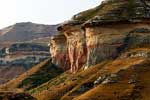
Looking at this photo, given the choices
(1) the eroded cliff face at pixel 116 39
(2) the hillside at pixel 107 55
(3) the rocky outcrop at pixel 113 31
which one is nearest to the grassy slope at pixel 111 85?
(2) the hillside at pixel 107 55

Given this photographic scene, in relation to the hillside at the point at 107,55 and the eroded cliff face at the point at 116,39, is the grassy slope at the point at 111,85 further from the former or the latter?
the eroded cliff face at the point at 116,39

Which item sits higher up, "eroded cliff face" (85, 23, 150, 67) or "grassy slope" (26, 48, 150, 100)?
"eroded cliff face" (85, 23, 150, 67)

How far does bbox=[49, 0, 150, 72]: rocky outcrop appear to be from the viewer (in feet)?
504

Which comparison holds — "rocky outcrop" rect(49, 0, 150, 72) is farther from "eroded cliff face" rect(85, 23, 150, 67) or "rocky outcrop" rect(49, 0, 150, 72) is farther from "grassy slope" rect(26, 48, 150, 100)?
"grassy slope" rect(26, 48, 150, 100)

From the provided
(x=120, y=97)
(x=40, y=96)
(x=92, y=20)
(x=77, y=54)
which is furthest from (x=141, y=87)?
(x=77, y=54)

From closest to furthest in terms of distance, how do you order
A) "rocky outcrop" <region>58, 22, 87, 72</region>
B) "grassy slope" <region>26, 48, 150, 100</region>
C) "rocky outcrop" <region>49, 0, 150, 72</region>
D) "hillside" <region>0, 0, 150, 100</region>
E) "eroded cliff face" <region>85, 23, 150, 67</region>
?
1. "grassy slope" <region>26, 48, 150, 100</region>
2. "hillside" <region>0, 0, 150, 100</region>
3. "eroded cliff face" <region>85, 23, 150, 67</region>
4. "rocky outcrop" <region>49, 0, 150, 72</region>
5. "rocky outcrop" <region>58, 22, 87, 72</region>

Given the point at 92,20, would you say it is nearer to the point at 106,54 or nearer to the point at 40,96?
the point at 106,54

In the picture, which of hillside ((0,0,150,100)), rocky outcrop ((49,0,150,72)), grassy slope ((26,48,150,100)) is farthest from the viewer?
rocky outcrop ((49,0,150,72))

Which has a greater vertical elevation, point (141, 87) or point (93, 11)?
point (93, 11)

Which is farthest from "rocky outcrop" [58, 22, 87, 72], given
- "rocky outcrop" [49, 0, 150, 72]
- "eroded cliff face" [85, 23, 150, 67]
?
"eroded cliff face" [85, 23, 150, 67]

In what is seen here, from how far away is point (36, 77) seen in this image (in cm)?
19875

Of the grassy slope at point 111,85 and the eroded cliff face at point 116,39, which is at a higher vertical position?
the eroded cliff face at point 116,39

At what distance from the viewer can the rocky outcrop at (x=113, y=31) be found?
153500mm

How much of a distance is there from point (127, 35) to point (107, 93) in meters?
38.0
